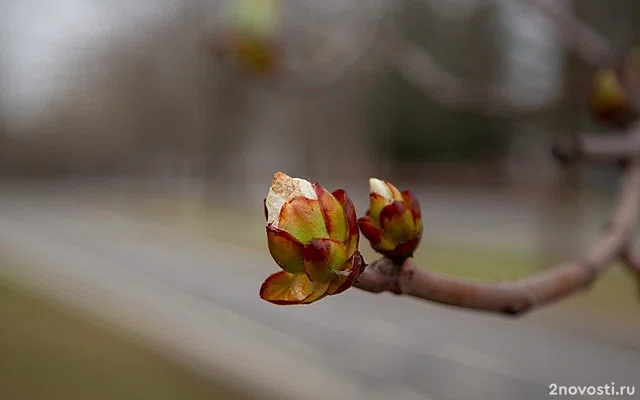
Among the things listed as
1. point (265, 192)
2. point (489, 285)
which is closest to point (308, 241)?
point (489, 285)

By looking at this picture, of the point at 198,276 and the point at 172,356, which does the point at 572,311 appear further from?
the point at 198,276

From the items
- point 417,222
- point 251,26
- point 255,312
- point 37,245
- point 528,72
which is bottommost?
point 417,222

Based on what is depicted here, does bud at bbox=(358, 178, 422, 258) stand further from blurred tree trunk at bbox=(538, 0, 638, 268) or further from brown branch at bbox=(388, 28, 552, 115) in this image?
blurred tree trunk at bbox=(538, 0, 638, 268)

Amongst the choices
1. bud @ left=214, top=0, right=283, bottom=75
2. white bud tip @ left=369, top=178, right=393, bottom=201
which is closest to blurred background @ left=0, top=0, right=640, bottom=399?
bud @ left=214, top=0, right=283, bottom=75

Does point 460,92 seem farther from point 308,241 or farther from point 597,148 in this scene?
point 308,241

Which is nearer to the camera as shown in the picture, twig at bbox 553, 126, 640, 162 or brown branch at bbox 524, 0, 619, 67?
twig at bbox 553, 126, 640, 162

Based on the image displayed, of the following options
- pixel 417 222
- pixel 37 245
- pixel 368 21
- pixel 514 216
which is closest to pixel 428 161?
pixel 514 216

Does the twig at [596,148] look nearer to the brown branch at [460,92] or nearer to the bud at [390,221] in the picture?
the bud at [390,221]
